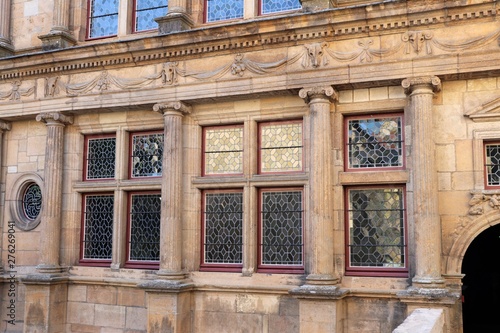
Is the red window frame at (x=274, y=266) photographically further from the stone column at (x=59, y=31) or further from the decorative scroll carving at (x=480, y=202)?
the stone column at (x=59, y=31)

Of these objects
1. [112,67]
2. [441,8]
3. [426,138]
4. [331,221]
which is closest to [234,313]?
[331,221]

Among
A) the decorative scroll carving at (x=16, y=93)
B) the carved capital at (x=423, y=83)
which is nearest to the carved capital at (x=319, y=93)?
the carved capital at (x=423, y=83)

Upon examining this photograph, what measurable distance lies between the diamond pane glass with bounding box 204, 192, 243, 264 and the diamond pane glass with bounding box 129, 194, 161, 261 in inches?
41.5

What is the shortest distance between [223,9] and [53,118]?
4050 mm

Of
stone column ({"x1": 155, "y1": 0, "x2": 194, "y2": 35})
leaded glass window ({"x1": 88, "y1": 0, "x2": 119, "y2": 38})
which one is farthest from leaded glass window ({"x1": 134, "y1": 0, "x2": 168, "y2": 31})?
stone column ({"x1": 155, "y1": 0, "x2": 194, "y2": 35})

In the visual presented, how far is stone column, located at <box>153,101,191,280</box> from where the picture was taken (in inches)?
408

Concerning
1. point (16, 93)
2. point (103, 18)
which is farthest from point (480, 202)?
point (16, 93)

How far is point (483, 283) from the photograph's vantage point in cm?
1622

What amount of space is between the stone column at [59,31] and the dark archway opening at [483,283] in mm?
11028

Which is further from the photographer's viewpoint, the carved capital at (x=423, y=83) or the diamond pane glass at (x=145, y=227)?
the diamond pane glass at (x=145, y=227)

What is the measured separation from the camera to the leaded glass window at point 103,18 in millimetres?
12133

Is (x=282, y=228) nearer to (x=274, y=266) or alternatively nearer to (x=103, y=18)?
(x=274, y=266)

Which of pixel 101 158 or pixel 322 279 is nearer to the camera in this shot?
pixel 322 279

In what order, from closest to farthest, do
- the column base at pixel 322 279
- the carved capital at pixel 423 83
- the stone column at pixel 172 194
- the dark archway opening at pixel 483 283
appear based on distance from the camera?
1. the carved capital at pixel 423 83
2. the column base at pixel 322 279
3. the stone column at pixel 172 194
4. the dark archway opening at pixel 483 283
